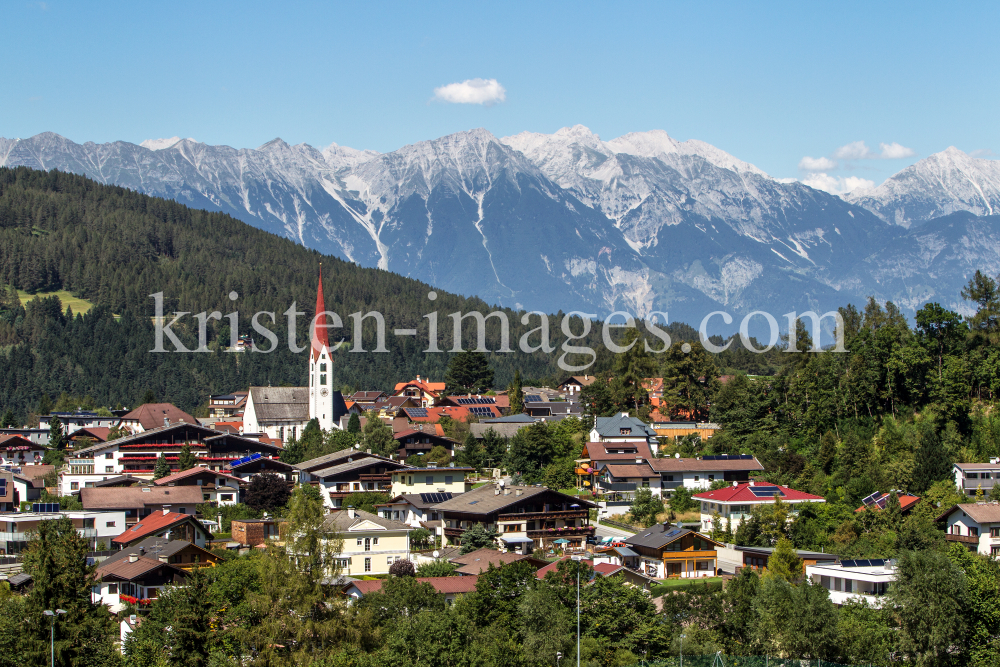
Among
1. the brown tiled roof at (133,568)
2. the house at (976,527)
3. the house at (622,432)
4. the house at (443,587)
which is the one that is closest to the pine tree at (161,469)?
the brown tiled roof at (133,568)

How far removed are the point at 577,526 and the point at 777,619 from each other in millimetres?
18857

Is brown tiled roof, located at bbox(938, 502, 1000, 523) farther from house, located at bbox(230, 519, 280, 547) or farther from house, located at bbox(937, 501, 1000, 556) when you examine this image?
house, located at bbox(230, 519, 280, 547)

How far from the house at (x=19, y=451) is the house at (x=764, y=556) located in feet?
170

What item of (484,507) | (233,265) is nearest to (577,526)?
(484,507)

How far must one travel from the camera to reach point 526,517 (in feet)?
173

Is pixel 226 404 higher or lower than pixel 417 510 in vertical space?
higher

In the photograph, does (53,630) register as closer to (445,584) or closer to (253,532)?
(445,584)

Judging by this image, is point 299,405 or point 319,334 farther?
point 319,334

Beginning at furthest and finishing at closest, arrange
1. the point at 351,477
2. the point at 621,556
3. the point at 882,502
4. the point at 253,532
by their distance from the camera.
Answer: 1. the point at 351,477
2. the point at 882,502
3. the point at 253,532
4. the point at 621,556

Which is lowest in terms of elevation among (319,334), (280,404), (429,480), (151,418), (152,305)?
(429,480)

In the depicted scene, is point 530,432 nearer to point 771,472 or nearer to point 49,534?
point 771,472

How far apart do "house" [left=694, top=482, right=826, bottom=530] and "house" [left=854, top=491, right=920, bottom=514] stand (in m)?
2.02

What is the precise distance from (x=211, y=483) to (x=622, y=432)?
82.2 feet

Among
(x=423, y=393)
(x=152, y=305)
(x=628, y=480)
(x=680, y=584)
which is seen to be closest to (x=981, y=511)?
(x=680, y=584)
